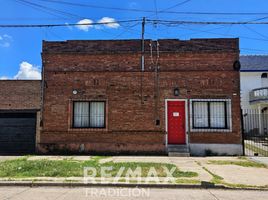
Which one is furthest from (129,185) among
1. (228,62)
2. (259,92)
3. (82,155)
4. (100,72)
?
(259,92)

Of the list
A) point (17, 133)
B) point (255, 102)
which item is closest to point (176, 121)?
point (17, 133)

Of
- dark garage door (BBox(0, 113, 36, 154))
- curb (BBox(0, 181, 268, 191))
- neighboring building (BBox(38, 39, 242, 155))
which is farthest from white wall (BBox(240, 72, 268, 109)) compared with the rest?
curb (BBox(0, 181, 268, 191))

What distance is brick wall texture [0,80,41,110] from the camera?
1956cm

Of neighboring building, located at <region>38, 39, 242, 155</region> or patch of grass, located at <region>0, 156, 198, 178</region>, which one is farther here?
neighboring building, located at <region>38, 39, 242, 155</region>

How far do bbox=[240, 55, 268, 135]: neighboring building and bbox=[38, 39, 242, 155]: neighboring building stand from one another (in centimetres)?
1087

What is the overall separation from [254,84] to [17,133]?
23.9 metres

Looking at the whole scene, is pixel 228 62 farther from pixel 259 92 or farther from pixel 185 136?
pixel 259 92

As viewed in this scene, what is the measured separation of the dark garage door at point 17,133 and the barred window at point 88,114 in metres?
2.42

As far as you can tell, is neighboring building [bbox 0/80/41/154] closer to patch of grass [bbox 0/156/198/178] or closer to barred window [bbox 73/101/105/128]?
barred window [bbox 73/101/105/128]

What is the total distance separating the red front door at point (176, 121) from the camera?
1669 centimetres

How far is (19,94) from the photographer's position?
2077 cm

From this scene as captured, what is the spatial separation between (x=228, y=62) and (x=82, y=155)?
29.5ft

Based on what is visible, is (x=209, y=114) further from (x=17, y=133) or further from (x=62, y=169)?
(x=17, y=133)

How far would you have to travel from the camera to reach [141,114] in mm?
16734
